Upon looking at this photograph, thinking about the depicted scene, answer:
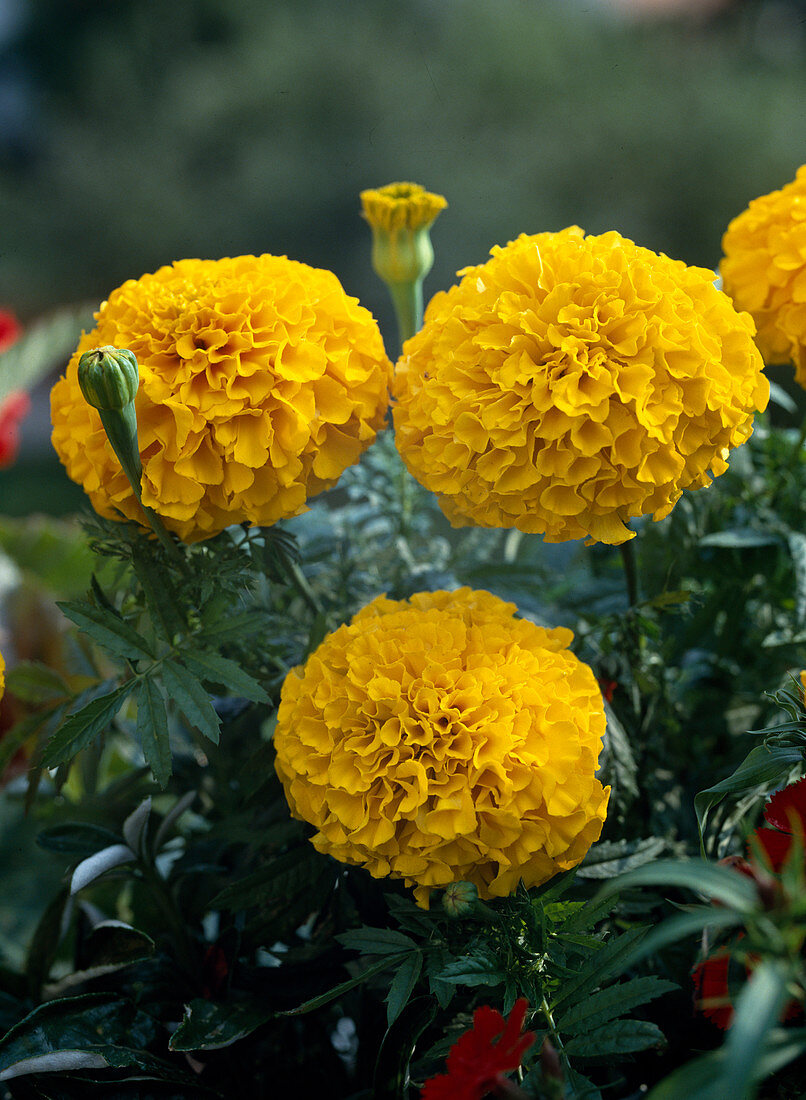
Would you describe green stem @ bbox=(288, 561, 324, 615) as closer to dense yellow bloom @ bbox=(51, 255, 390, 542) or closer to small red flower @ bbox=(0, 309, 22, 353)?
dense yellow bloom @ bbox=(51, 255, 390, 542)

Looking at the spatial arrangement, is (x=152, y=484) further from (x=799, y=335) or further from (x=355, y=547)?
(x=799, y=335)

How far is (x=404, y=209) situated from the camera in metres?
0.74

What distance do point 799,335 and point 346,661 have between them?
383 millimetres

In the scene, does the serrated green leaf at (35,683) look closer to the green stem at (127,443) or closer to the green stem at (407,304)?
the green stem at (127,443)

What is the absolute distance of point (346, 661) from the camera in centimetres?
59

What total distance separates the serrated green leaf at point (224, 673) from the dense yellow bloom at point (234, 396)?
0.08 m

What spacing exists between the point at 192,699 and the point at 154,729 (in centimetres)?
3

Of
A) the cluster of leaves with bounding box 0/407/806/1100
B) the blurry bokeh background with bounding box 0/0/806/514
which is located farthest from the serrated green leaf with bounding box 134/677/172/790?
the blurry bokeh background with bounding box 0/0/806/514

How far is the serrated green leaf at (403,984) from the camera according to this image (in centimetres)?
51

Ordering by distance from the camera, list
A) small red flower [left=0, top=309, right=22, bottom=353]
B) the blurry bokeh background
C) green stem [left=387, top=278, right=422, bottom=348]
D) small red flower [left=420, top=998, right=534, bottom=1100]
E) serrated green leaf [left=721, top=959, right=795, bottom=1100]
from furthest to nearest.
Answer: the blurry bokeh background < small red flower [left=0, top=309, right=22, bottom=353] < green stem [left=387, top=278, right=422, bottom=348] < small red flower [left=420, top=998, right=534, bottom=1100] < serrated green leaf [left=721, top=959, right=795, bottom=1100]

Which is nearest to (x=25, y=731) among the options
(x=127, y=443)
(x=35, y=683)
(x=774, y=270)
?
(x=35, y=683)

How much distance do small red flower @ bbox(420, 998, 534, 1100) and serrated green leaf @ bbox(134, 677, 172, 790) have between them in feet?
0.70

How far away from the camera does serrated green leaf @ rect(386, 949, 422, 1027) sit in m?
0.51

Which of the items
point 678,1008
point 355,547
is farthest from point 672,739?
point 355,547
